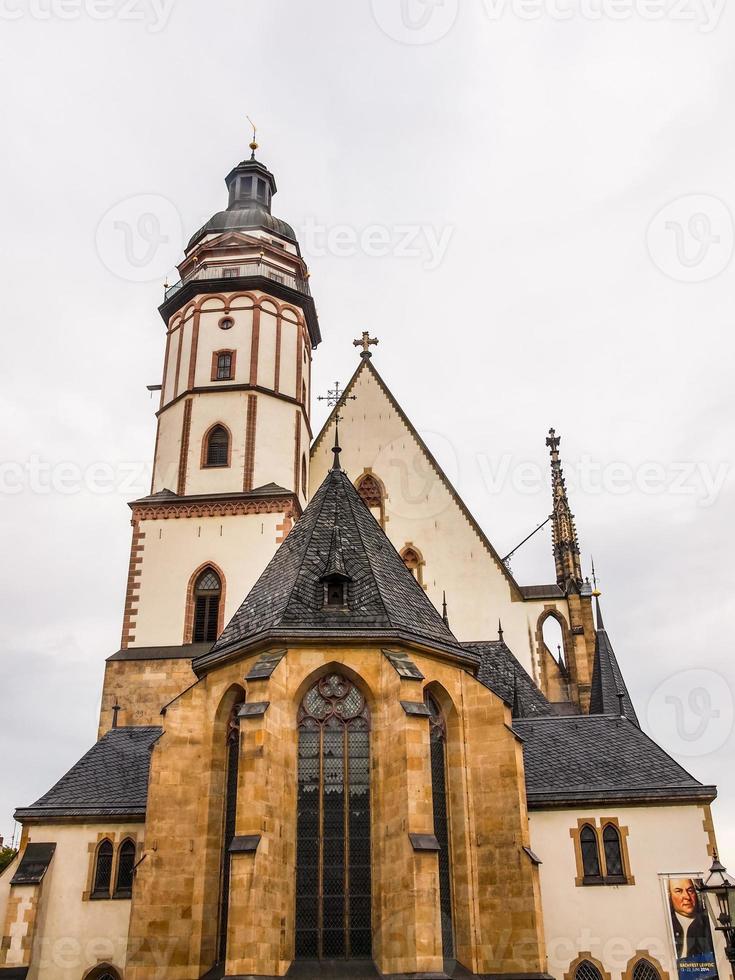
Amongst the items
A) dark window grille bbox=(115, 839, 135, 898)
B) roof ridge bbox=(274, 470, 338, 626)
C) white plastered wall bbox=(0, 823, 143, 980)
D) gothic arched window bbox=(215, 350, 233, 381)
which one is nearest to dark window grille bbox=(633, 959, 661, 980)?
roof ridge bbox=(274, 470, 338, 626)

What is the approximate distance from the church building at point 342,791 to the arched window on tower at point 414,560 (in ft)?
3.24

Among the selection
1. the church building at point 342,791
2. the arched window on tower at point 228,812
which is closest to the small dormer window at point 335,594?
the church building at point 342,791

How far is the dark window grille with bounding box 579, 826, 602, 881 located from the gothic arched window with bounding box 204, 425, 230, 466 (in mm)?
17533

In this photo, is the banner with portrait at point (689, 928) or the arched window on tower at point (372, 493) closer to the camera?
the banner with portrait at point (689, 928)

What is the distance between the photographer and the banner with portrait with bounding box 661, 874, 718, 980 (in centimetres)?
2117

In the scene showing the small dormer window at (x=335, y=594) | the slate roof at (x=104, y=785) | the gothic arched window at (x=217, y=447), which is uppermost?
the gothic arched window at (x=217, y=447)

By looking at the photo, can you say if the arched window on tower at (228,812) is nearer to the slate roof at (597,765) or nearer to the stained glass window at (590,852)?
the slate roof at (597,765)

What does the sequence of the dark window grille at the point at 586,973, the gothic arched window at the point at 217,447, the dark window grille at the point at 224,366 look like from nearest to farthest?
the dark window grille at the point at 586,973
the gothic arched window at the point at 217,447
the dark window grille at the point at 224,366

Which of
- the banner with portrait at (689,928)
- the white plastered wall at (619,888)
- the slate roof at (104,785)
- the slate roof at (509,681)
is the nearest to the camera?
the banner with portrait at (689,928)

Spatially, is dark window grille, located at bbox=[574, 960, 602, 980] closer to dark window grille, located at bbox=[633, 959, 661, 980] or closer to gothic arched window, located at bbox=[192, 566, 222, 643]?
dark window grille, located at bbox=[633, 959, 661, 980]

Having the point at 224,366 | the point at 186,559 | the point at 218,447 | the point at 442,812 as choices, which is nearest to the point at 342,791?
the point at 442,812

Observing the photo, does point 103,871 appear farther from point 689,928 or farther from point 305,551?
point 689,928

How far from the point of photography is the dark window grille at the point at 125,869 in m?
22.9

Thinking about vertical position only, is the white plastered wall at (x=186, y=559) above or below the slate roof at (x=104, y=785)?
above
